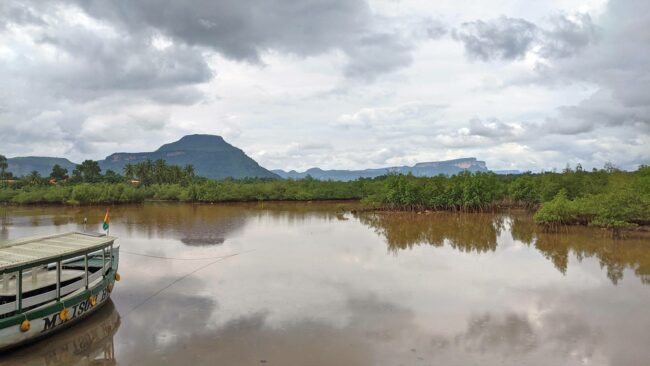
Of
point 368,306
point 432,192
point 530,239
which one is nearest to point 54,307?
point 368,306

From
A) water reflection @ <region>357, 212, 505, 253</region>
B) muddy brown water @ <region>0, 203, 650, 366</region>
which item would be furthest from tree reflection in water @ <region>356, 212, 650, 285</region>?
muddy brown water @ <region>0, 203, 650, 366</region>

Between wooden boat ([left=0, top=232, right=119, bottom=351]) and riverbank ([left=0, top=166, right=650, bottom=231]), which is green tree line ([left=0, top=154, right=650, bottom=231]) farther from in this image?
wooden boat ([left=0, top=232, right=119, bottom=351])

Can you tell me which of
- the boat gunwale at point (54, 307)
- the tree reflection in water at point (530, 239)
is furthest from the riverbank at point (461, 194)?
the boat gunwale at point (54, 307)

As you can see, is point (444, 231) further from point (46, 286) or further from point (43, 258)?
point (43, 258)

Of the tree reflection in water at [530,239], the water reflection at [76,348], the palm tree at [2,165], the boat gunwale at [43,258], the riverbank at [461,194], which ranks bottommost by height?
the water reflection at [76,348]

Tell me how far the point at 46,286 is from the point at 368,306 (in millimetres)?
9791

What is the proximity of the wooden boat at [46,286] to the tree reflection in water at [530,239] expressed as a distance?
53.1ft

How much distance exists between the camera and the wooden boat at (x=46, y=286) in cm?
1017

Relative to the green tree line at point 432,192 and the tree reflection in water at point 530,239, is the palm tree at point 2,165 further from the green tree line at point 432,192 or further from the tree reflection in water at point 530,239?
the tree reflection in water at point 530,239

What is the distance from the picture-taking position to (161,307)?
14.0 m

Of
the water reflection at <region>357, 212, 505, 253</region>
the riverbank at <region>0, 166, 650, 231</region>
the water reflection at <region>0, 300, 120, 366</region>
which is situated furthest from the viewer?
the riverbank at <region>0, 166, 650, 231</region>

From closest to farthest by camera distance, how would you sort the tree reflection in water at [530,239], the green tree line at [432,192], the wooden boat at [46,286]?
the wooden boat at [46,286]
the tree reflection in water at [530,239]
the green tree line at [432,192]

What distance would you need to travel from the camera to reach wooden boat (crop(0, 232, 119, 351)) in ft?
33.4

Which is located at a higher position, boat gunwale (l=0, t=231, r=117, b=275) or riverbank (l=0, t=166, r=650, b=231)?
riverbank (l=0, t=166, r=650, b=231)
